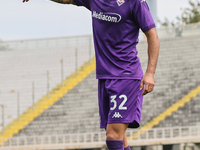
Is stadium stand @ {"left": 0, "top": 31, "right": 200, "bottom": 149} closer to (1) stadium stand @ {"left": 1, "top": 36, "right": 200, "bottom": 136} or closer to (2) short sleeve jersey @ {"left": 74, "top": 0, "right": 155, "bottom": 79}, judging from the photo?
(1) stadium stand @ {"left": 1, "top": 36, "right": 200, "bottom": 136}

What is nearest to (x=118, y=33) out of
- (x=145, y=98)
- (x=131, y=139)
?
(x=131, y=139)

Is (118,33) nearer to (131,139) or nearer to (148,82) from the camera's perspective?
(148,82)

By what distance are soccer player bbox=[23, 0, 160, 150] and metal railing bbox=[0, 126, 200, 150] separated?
524 inches

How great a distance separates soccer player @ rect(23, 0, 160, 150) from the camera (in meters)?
3.27

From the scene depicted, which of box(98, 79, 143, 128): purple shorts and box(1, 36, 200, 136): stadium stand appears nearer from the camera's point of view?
box(98, 79, 143, 128): purple shorts

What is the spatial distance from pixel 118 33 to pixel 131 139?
14078 mm

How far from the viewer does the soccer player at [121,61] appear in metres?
3.27

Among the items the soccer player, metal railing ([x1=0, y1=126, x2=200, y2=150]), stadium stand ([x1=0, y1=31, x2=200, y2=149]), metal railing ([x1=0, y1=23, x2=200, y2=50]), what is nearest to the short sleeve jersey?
the soccer player

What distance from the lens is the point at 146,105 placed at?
19734 millimetres

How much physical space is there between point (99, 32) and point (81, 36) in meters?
23.0

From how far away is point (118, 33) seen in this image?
333 cm

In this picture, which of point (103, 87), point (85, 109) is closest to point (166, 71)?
point (85, 109)

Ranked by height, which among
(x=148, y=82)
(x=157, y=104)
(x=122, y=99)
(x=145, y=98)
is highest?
(x=148, y=82)

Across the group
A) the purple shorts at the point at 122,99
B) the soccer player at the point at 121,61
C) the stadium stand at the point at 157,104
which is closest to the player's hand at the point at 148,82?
the soccer player at the point at 121,61
